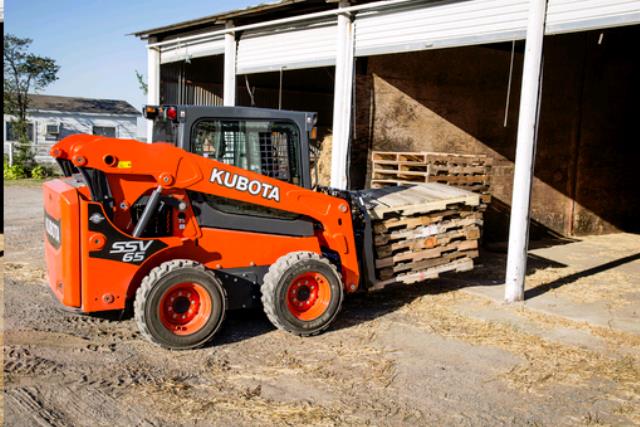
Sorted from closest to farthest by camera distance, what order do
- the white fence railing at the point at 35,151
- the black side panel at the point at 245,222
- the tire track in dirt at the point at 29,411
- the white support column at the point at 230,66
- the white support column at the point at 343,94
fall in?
the tire track in dirt at the point at 29,411, the black side panel at the point at 245,222, the white support column at the point at 343,94, the white support column at the point at 230,66, the white fence railing at the point at 35,151

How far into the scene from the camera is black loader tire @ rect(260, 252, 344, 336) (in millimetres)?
6742

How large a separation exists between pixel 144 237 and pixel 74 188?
0.77 metres

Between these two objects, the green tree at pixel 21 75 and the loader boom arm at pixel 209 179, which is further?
the green tree at pixel 21 75

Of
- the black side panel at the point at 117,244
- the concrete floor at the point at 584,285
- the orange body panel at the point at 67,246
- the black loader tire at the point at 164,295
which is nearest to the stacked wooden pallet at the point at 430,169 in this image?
the concrete floor at the point at 584,285

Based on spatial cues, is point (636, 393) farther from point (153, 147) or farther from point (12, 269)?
point (12, 269)

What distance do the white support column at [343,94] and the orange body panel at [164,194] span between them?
11.2 feet

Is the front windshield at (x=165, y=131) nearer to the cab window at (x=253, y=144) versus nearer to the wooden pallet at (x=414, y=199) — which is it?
the cab window at (x=253, y=144)

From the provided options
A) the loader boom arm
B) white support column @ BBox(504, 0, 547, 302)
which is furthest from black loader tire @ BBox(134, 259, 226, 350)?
white support column @ BBox(504, 0, 547, 302)

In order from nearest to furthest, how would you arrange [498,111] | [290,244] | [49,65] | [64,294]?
[64,294]
[290,244]
[498,111]
[49,65]

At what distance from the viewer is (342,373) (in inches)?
233

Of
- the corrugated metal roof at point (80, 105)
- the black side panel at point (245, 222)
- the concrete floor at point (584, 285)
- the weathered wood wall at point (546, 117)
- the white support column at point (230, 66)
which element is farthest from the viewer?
the corrugated metal roof at point (80, 105)

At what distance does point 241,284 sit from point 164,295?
0.90m

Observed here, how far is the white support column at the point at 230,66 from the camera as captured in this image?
12.9 m

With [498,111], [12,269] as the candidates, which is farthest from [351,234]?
[498,111]
